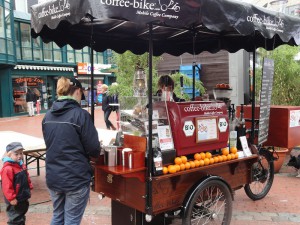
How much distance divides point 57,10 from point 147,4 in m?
0.93

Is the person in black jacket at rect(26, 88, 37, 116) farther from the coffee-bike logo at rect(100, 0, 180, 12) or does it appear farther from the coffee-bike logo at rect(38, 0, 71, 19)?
the coffee-bike logo at rect(100, 0, 180, 12)

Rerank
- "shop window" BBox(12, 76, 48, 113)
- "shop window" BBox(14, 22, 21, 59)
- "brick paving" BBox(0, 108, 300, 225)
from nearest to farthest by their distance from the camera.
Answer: "brick paving" BBox(0, 108, 300, 225) < "shop window" BBox(12, 76, 48, 113) < "shop window" BBox(14, 22, 21, 59)

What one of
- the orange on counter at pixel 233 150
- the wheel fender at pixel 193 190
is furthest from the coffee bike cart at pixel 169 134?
the orange on counter at pixel 233 150

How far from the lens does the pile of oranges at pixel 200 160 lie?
10.3 feet

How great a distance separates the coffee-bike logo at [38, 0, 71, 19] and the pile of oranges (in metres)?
1.69

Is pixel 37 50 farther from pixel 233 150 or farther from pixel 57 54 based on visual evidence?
pixel 233 150

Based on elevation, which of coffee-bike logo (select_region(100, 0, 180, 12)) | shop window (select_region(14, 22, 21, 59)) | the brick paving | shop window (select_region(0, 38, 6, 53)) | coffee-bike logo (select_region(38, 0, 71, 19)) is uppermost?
shop window (select_region(14, 22, 21, 59))

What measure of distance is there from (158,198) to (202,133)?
0.84 meters

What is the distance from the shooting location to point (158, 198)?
122 inches

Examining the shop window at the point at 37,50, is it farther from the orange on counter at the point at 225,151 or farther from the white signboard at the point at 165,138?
the white signboard at the point at 165,138

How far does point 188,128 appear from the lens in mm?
3338

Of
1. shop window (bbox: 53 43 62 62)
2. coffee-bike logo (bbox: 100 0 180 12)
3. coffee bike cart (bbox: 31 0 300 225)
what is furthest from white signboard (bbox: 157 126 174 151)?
shop window (bbox: 53 43 62 62)

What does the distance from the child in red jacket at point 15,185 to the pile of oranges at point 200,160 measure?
1654 mm

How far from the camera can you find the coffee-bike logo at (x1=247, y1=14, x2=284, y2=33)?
3.46m
